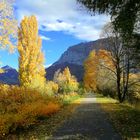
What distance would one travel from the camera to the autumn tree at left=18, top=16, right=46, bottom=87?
46562mm

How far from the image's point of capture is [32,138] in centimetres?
1551

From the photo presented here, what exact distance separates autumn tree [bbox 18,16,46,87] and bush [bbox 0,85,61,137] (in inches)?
660

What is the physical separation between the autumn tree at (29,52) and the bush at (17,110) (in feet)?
55.0

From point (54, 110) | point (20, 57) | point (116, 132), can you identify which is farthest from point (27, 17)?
point (116, 132)

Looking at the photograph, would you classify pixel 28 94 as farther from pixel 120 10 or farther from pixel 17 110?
pixel 120 10

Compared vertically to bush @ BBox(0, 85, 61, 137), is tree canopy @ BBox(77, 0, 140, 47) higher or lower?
higher

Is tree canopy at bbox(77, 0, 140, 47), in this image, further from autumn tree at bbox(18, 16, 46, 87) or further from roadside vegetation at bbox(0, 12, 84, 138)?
autumn tree at bbox(18, 16, 46, 87)

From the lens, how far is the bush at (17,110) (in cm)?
1725

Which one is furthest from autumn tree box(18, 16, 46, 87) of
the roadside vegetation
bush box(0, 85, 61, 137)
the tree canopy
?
the tree canopy

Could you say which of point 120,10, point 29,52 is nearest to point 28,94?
point 120,10

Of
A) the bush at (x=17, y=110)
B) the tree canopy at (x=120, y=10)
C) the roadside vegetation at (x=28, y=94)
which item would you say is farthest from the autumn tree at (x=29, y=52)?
the tree canopy at (x=120, y=10)

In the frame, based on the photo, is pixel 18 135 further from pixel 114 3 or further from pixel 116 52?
pixel 116 52

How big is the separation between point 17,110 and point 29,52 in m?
26.0

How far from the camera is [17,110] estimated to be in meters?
21.7
